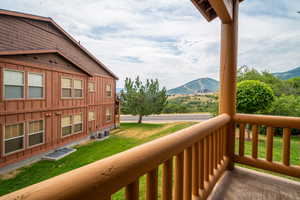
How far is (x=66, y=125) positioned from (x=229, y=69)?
1679 mm

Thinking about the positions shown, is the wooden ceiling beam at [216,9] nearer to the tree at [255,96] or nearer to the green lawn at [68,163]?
the green lawn at [68,163]

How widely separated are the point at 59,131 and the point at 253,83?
3574 mm

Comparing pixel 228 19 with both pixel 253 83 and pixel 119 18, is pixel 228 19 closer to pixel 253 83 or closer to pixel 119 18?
pixel 119 18

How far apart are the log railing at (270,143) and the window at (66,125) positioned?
170 cm

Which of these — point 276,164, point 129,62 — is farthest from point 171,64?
point 276,164

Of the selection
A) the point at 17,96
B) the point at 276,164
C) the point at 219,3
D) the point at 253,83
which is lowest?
the point at 276,164

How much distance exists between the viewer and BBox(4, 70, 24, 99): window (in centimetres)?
74

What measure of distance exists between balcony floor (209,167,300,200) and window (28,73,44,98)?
1514mm

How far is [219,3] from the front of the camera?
1437mm

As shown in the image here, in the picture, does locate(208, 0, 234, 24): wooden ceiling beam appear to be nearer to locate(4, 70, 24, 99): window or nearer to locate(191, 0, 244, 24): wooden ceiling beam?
locate(191, 0, 244, 24): wooden ceiling beam

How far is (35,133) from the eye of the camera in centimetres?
82

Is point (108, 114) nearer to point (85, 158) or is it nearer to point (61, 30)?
point (85, 158)

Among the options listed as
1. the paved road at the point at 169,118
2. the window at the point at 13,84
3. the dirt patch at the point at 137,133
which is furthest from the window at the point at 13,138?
the paved road at the point at 169,118

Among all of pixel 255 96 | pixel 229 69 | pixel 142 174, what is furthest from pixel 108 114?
pixel 255 96
